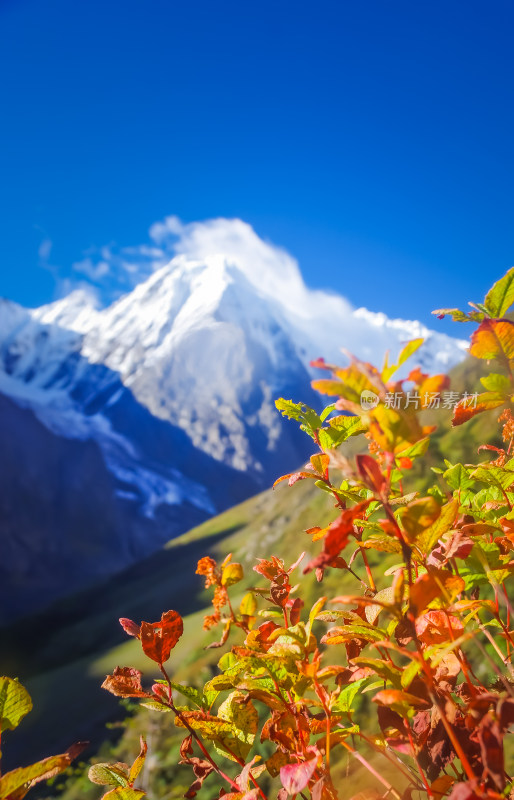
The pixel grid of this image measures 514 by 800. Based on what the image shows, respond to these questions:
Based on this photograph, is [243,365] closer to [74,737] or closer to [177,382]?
[177,382]

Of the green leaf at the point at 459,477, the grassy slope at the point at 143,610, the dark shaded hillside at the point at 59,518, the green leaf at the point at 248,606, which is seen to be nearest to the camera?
the green leaf at the point at 459,477

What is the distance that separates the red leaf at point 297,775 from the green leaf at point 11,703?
0.96 feet

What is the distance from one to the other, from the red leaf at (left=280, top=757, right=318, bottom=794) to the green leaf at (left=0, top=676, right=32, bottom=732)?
29 centimetres

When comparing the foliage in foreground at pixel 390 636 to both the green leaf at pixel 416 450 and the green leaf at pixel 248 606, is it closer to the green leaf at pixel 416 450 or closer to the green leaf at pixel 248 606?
the green leaf at pixel 416 450

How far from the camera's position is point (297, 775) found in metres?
0.42

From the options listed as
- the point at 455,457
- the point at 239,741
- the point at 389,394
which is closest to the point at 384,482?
the point at 389,394

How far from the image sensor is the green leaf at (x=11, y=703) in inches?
19.1

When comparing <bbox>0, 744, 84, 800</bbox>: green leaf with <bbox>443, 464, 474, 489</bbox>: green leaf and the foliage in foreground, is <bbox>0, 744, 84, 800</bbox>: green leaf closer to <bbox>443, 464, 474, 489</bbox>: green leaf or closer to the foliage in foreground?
the foliage in foreground

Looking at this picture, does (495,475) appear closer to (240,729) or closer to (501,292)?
(501,292)

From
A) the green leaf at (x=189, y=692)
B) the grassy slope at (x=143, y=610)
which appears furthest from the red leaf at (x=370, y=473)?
the grassy slope at (x=143, y=610)

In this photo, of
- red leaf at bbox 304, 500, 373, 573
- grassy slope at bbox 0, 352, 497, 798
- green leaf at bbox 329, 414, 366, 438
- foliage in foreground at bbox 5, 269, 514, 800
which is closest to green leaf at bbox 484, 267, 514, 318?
foliage in foreground at bbox 5, 269, 514, 800

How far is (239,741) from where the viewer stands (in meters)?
0.56

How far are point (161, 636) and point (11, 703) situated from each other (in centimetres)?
17

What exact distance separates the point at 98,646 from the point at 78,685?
1491mm
